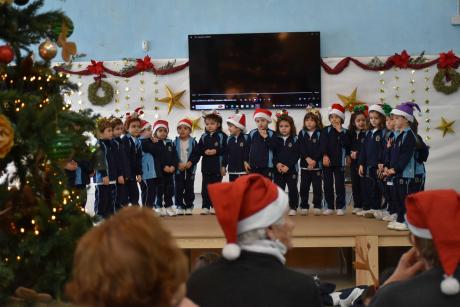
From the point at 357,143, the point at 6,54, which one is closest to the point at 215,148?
the point at 357,143

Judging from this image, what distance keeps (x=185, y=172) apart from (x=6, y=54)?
A: 4.72m

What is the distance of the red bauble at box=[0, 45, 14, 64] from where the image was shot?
2773mm

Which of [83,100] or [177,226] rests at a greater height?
[83,100]

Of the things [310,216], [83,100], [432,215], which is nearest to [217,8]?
[83,100]

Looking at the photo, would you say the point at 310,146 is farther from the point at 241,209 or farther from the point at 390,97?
the point at 241,209

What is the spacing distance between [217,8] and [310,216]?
369 centimetres

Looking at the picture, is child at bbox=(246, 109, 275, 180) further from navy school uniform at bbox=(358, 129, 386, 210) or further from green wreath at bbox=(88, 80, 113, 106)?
green wreath at bbox=(88, 80, 113, 106)

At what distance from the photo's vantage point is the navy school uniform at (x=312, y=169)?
7.09m

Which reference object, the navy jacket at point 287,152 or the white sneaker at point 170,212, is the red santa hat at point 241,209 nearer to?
the navy jacket at point 287,152

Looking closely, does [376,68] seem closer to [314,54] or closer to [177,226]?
[314,54]

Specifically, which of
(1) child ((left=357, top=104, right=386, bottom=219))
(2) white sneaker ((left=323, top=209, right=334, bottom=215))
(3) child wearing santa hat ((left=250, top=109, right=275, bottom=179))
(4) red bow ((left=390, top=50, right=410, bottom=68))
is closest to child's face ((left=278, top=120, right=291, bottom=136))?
(3) child wearing santa hat ((left=250, top=109, right=275, bottom=179))

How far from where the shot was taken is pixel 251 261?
1.94 meters

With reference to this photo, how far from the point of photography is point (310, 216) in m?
6.94

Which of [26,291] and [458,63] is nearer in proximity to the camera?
[26,291]
